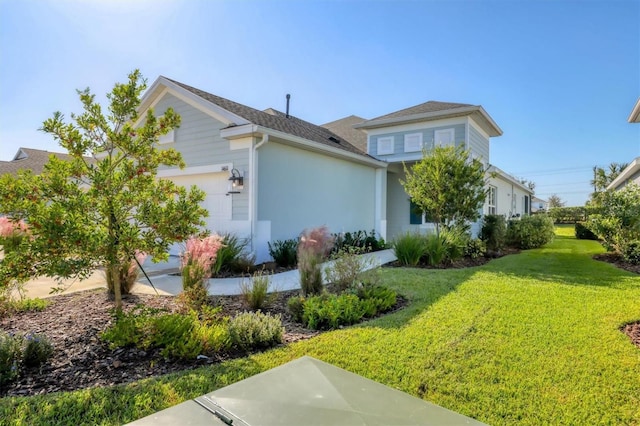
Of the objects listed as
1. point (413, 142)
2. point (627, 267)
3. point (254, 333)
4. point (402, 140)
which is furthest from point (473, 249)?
point (254, 333)

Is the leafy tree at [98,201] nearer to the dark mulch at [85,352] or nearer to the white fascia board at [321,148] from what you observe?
the dark mulch at [85,352]

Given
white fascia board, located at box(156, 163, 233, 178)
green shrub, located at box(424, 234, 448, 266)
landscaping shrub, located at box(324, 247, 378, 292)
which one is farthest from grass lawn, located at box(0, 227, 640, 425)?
white fascia board, located at box(156, 163, 233, 178)

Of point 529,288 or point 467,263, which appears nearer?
point 529,288

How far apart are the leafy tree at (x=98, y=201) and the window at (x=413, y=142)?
11.0 metres

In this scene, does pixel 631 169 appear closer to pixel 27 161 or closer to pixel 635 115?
pixel 635 115

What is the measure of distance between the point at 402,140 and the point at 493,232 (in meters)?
5.19

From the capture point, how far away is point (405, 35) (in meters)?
9.73

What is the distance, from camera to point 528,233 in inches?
551

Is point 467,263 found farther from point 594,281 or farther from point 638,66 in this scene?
point 638,66

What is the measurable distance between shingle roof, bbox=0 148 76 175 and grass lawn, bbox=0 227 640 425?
21.2m

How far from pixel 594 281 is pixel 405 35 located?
8.10 metres

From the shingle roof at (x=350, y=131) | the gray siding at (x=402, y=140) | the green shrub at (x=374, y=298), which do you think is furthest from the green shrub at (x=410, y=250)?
the shingle roof at (x=350, y=131)

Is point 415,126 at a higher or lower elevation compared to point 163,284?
higher

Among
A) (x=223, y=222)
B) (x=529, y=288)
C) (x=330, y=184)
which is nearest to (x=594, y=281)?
(x=529, y=288)
